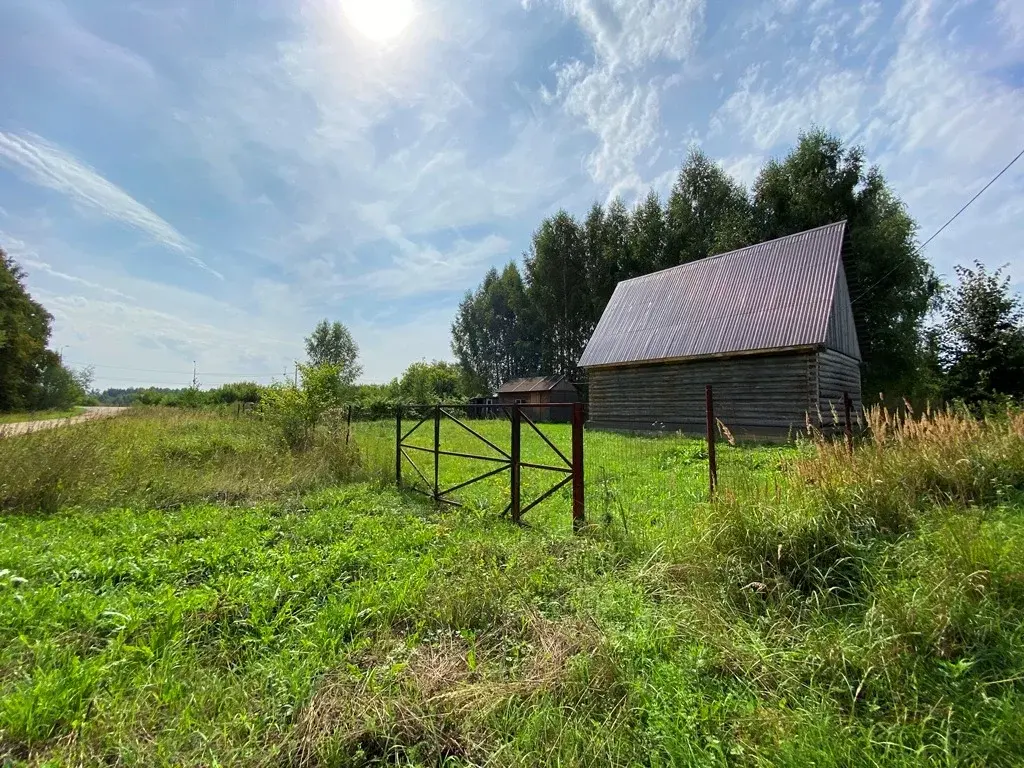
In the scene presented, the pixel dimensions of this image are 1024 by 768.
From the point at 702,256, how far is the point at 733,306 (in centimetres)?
1362

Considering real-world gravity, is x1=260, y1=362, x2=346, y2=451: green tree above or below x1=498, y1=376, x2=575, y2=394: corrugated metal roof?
below

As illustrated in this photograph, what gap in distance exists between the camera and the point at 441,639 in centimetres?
271

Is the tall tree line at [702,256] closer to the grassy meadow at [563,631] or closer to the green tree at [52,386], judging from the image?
the grassy meadow at [563,631]

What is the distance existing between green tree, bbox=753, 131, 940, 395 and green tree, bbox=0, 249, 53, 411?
4253 centimetres

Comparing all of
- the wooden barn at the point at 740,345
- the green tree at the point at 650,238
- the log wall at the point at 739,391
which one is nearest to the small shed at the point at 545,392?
the green tree at the point at 650,238

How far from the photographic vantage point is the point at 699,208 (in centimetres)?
2723

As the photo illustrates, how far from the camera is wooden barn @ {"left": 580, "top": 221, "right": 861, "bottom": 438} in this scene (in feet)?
40.7

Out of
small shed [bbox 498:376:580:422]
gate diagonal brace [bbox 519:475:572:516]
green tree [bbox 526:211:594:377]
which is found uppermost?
green tree [bbox 526:211:594:377]

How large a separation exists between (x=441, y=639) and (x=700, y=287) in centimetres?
1678

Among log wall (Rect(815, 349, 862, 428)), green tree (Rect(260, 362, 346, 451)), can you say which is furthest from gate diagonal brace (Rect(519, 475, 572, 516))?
log wall (Rect(815, 349, 862, 428))

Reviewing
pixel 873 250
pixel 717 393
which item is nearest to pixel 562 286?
pixel 873 250

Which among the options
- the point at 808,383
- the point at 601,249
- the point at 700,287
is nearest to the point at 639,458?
the point at 808,383

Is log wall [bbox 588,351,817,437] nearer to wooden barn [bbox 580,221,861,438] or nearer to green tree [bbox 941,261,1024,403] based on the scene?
wooden barn [bbox 580,221,861,438]

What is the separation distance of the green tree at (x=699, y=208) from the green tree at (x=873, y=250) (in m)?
2.80
